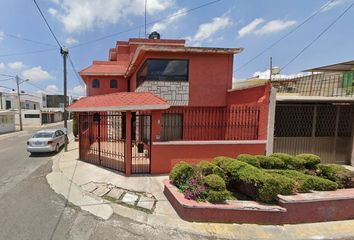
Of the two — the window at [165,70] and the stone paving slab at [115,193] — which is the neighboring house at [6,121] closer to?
the window at [165,70]

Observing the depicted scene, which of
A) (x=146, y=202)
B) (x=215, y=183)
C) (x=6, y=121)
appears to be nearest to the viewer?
(x=215, y=183)

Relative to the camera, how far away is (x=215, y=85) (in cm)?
1045

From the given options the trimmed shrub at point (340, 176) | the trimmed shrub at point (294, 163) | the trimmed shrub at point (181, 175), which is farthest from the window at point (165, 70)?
the trimmed shrub at point (340, 176)

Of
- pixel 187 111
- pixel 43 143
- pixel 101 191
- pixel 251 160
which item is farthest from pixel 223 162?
pixel 43 143

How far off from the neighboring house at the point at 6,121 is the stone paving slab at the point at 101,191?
27962mm

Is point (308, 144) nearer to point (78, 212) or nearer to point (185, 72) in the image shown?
point (185, 72)

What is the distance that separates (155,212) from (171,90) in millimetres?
6201

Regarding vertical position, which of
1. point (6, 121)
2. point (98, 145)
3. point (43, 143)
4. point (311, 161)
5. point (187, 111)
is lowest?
point (43, 143)

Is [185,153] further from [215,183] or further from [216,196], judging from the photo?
[216,196]

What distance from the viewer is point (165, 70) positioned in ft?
32.5

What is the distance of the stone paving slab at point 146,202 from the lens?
17.8 feet

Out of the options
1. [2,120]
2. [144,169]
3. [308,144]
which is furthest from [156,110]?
Answer: [2,120]

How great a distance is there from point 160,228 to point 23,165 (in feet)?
29.1

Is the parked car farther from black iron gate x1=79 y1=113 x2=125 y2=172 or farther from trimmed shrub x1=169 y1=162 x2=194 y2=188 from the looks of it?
trimmed shrub x1=169 y1=162 x2=194 y2=188
